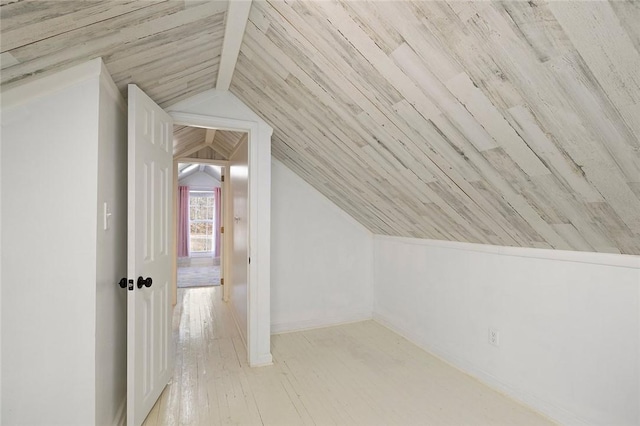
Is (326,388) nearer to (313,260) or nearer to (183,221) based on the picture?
(313,260)

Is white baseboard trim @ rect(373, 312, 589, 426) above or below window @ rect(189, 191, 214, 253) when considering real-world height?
below

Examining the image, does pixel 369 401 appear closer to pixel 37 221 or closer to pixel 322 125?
pixel 322 125

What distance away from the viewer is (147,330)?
193cm

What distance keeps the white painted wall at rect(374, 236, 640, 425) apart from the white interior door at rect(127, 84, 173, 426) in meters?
2.23

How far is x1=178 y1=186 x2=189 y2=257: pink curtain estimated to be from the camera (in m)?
8.55

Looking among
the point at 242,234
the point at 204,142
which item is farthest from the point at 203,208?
the point at 242,234

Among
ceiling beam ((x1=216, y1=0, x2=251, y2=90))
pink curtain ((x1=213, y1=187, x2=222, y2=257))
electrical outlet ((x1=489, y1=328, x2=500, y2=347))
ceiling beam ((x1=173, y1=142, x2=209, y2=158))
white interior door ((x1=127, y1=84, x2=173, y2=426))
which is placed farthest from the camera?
pink curtain ((x1=213, y1=187, x2=222, y2=257))

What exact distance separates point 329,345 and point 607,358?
2050 mm

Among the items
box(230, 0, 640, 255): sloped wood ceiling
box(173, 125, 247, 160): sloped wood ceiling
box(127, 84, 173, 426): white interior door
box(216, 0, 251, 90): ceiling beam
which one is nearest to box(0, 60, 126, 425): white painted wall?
box(127, 84, 173, 426): white interior door

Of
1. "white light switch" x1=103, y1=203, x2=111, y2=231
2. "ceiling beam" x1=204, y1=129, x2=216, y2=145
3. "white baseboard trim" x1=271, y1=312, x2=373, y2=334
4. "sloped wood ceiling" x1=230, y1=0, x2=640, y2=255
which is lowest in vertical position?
"white baseboard trim" x1=271, y1=312, x2=373, y2=334

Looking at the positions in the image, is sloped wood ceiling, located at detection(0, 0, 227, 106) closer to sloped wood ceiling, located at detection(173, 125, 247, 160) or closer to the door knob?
the door knob

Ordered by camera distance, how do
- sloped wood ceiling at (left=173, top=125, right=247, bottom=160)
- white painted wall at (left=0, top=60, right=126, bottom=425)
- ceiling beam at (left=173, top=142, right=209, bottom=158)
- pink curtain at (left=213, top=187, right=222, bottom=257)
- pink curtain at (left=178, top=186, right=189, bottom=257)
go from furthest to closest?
pink curtain at (left=213, top=187, right=222, bottom=257), pink curtain at (left=178, top=186, right=189, bottom=257), ceiling beam at (left=173, top=142, right=209, bottom=158), sloped wood ceiling at (left=173, top=125, right=247, bottom=160), white painted wall at (left=0, top=60, right=126, bottom=425)

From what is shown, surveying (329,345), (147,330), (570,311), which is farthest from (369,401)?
(147,330)

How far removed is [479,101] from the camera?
1276mm
